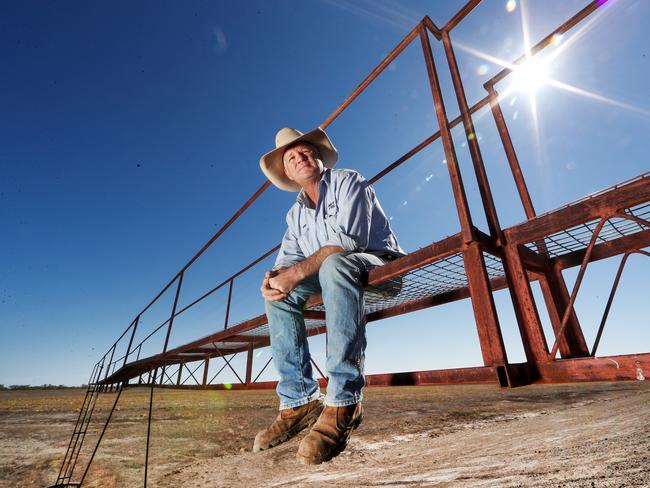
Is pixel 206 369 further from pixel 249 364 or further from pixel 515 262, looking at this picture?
pixel 515 262

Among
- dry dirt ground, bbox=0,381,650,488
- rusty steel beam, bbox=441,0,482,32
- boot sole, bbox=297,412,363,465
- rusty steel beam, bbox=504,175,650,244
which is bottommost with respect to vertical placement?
dry dirt ground, bbox=0,381,650,488

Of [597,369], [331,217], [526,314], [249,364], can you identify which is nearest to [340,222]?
[331,217]

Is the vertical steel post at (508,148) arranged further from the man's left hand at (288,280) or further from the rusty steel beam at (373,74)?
the man's left hand at (288,280)

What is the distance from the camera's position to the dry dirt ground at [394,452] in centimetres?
147

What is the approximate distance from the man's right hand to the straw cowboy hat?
1.02 meters

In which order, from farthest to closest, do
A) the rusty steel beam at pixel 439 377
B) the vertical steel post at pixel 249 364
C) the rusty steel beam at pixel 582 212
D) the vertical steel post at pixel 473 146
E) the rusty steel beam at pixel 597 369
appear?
1. the vertical steel post at pixel 249 364
2. the vertical steel post at pixel 473 146
3. the rusty steel beam at pixel 439 377
4. the rusty steel beam at pixel 582 212
5. the rusty steel beam at pixel 597 369

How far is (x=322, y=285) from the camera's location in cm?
175

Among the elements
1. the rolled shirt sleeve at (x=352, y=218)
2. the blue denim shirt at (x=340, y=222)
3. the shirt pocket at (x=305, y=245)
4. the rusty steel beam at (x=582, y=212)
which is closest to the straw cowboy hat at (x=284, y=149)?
the blue denim shirt at (x=340, y=222)

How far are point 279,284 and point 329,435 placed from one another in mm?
877

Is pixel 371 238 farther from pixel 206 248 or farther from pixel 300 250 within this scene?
pixel 206 248

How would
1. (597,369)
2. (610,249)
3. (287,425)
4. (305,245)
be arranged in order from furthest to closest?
(305,245) < (610,249) < (287,425) < (597,369)

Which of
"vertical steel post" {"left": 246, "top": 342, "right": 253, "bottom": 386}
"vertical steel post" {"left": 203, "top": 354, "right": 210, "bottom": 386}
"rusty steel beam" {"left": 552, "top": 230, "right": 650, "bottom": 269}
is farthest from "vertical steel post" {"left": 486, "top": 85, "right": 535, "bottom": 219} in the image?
"vertical steel post" {"left": 203, "top": 354, "right": 210, "bottom": 386}

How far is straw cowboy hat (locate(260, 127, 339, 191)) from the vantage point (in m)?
2.47

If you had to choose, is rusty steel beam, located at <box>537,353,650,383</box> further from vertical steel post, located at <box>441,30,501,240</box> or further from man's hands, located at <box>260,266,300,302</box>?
man's hands, located at <box>260,266,300,302</box>
